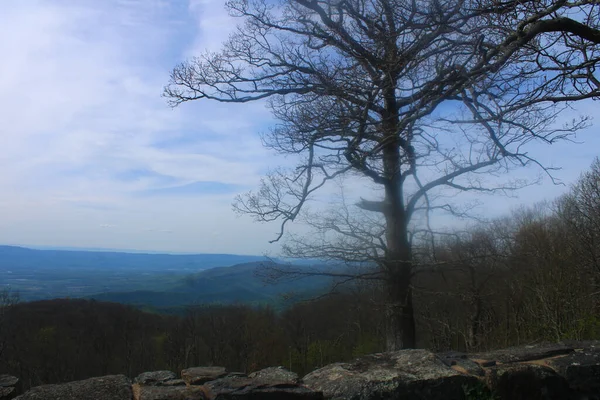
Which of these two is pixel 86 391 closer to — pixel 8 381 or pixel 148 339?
pixel 8 381

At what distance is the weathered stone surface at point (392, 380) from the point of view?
10.3 feet

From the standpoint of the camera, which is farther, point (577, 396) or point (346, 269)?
point (346, 269)

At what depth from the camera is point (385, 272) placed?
7688mm

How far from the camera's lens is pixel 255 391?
9.73ft

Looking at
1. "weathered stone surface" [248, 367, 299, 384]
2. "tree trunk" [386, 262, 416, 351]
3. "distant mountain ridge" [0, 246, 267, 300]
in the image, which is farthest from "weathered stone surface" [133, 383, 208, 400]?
"distant mountain ridge" [0, 246, 267, 300]

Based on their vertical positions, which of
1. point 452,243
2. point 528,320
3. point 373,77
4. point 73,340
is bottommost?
point 73,340

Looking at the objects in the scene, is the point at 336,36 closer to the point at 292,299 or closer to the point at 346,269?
the point at 346,269

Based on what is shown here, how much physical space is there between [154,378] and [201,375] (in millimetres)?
329

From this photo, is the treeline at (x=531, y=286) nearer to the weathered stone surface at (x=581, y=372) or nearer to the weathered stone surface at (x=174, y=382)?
the weathered stone surface at (x=581, y=372)

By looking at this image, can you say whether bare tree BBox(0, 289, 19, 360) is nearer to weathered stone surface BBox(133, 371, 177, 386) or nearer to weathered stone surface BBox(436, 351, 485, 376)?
weathered stone surface BBox(133, 371, 177, 386)

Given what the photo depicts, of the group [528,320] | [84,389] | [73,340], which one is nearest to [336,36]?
[84,389]

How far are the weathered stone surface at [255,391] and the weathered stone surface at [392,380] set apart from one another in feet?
0.52

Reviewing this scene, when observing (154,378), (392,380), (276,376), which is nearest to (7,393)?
(154,378)

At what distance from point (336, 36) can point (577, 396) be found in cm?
547
